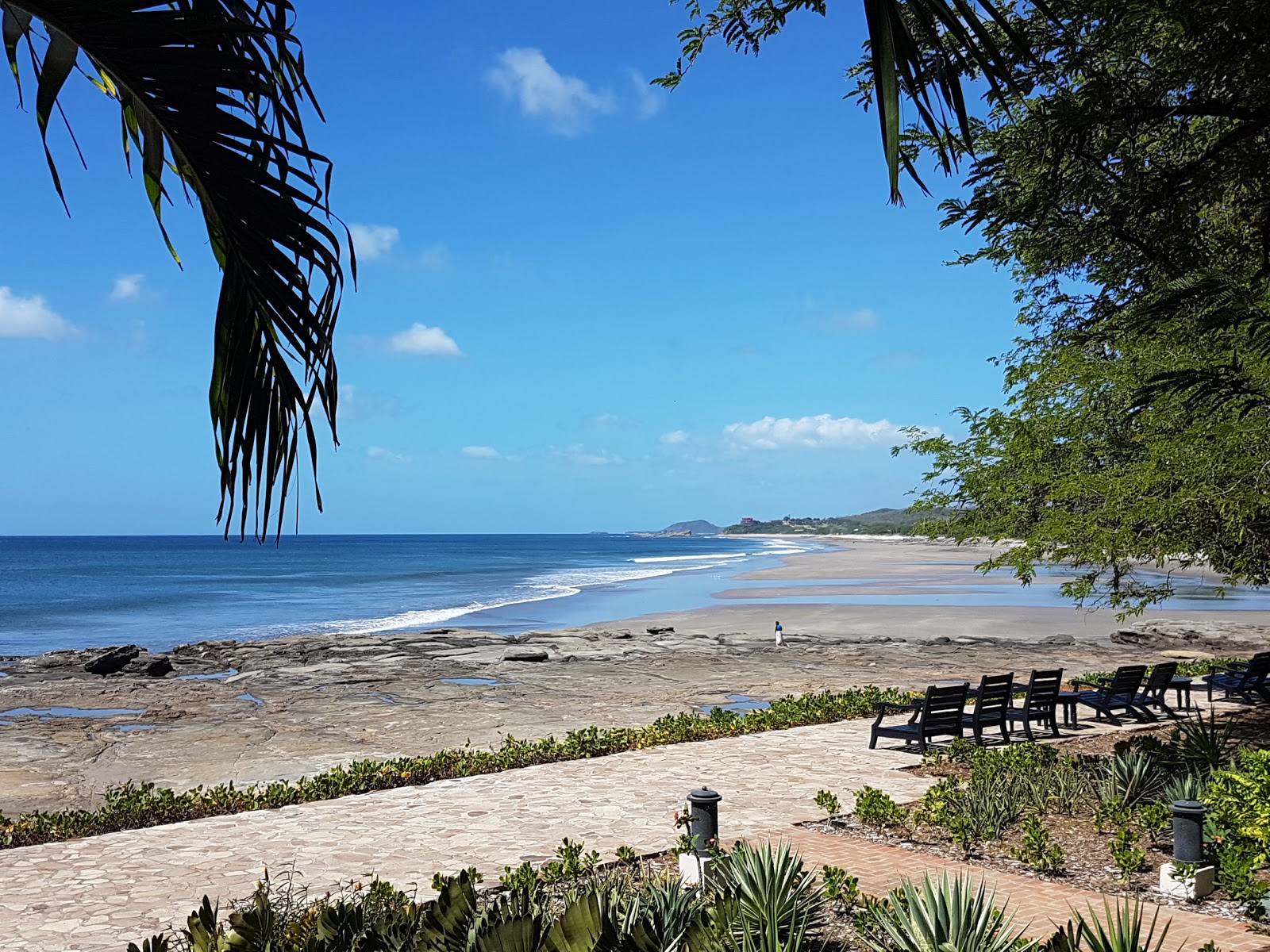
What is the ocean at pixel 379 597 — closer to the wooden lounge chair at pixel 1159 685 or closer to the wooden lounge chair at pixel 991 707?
the wooden lounge chair at pixel 991 707

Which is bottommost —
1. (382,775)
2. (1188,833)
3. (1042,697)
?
(382,775)

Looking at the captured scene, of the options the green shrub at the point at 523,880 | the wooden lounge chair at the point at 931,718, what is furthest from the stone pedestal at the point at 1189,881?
the wooden lounge chair at the point at 931,718

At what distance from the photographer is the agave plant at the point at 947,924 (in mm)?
4383

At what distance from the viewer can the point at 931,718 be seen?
12.2 m

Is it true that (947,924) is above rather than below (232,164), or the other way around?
below

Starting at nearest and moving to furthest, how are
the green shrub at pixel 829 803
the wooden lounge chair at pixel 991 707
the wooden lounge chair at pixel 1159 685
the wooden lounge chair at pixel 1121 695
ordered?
the green shrub at pixel 829 803, the wooden lounge chair at pixel 991 707, the wooden lounge chair at pixel 1121 695, the wooden lounge chair at pixel 1159 685

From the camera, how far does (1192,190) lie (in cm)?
926

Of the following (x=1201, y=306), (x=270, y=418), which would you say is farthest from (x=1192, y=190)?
(x=270, y=418)

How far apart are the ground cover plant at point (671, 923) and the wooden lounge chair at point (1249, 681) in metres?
10.8

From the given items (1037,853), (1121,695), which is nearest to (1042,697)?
(1121,695)

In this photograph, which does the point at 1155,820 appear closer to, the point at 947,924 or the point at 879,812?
the point at 879,812

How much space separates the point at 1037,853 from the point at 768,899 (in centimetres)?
296

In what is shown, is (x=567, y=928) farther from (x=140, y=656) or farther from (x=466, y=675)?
(x=140, y=656)

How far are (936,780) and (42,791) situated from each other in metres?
10.6
